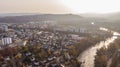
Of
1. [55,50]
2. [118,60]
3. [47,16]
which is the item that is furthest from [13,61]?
[47,16]

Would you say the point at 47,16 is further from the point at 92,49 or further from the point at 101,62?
the point at 101,62

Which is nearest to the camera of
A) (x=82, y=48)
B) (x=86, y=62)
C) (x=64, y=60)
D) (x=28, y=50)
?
(x=64, y=60)

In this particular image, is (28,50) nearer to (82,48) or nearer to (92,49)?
(82,48)

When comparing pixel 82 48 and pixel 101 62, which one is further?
pixel 82 48

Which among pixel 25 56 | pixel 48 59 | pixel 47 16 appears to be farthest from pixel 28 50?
pixel 47 16

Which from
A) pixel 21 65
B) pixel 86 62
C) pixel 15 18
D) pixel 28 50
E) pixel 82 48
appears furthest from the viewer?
pixel 15 18

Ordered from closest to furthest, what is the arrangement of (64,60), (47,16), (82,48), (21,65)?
(21,65), (64,60), (82,48), (47,16)

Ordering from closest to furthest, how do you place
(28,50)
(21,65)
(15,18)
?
(21,65) → (28,50) → (15,18)

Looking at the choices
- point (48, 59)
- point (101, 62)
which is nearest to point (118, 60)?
point (101, 62)

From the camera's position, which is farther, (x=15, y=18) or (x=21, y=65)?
(x=15, y=18)
